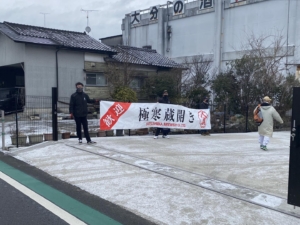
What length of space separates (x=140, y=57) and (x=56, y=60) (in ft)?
24.0

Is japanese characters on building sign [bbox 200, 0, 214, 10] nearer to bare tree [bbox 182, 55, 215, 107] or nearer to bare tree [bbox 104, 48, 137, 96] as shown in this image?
bare tree [bbox 182, 55, 215, 107]

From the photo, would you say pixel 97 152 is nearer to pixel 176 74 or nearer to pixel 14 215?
pixel 14 215

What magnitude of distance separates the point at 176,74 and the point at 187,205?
62.2 ft

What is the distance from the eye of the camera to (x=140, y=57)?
Answer: 26562 mm

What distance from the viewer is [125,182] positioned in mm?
6316

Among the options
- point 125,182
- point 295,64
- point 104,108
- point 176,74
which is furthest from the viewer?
point 295,64

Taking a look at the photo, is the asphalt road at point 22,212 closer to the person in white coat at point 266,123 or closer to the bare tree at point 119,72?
the person in white coat at point 266,123

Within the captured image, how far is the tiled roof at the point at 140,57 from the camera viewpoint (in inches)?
941

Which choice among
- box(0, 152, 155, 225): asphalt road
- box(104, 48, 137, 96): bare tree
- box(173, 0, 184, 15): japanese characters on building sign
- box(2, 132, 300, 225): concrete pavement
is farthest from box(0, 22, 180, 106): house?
box(0, 152, 155, 225): asphalt road

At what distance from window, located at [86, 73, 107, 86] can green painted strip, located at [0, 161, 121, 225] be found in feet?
55.2

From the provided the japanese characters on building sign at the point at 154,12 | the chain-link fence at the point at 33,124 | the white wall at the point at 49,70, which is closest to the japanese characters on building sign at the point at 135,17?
the japanese characters on building sign at the point at 154,12

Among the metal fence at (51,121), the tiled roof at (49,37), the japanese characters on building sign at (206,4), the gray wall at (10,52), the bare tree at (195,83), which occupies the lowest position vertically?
the metal fence at (51,121)

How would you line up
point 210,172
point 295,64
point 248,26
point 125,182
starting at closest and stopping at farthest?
point 125,182 → point 210,172 → point 295,64 → point 248,26

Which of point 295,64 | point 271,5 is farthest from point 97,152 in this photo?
point 271,5
